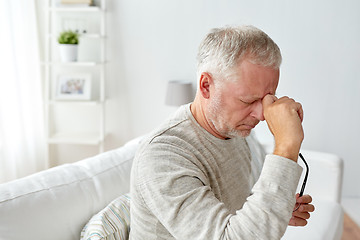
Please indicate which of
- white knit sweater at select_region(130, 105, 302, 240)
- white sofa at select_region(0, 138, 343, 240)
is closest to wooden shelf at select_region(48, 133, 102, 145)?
white sofa at select_region(0, 138, 343, 240)

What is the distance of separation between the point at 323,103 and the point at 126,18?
6.07ft

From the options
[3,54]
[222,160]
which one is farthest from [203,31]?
[222,160]

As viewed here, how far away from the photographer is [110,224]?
1.37m

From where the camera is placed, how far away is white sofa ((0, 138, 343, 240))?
1217mm

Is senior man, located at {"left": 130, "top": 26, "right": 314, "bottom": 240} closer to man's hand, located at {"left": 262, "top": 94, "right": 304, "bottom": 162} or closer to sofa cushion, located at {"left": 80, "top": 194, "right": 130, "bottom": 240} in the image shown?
man's hand, located at {"left": 262, "top": 94, "right": 304, "bottom": 162}

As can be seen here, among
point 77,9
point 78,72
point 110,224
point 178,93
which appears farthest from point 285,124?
point 78,72

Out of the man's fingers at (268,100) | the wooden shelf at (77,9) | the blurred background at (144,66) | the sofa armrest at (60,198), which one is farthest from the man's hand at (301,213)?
the wooden shelf at (77,9)

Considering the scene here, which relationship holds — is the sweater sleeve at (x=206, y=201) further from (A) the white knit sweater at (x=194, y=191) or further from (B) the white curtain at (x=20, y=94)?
(B) the white curtain at (x=20, y=94)

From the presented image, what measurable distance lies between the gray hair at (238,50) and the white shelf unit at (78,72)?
8.31 feet

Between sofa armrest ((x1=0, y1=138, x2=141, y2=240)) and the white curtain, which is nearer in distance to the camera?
sofa armrest ((x1=0, y1=138, x2=141, y2=240))

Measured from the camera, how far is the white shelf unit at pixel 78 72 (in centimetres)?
351

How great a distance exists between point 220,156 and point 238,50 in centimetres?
35

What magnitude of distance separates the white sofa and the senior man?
319 millimetres

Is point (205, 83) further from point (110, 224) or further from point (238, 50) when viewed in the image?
point (110, 224)
